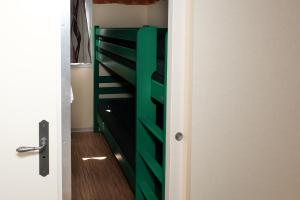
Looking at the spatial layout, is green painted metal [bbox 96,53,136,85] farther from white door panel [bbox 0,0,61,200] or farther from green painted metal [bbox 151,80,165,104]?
white door panel [bbox 0,0,61,200]

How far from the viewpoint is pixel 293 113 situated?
7.26 ft

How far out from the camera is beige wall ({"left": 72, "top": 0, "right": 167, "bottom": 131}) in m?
5.91

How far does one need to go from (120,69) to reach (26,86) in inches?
101

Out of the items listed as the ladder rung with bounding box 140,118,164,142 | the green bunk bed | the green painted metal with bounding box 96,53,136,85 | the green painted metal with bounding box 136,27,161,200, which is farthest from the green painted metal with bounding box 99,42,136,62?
the ladder rung with bounding box 140,118,164,142

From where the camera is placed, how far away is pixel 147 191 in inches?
126

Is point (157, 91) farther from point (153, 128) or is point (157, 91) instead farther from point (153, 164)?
point (153, 164)

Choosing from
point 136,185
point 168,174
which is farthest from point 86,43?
point 168,174

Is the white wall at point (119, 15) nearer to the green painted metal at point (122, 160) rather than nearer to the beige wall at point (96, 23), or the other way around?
the beige wall at point (96, 23)

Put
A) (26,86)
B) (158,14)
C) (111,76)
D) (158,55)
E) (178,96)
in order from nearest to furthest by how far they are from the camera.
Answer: (26,86) < (178,96) < (158,55) < (158,14) < (111,76)

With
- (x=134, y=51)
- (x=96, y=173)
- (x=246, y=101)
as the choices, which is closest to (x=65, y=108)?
(x=246, y=101)

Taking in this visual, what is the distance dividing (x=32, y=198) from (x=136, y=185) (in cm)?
155

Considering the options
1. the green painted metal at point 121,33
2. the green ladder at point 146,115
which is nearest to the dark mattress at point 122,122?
the green ladder at point 146,115

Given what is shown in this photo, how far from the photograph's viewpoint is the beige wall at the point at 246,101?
7.05 ft

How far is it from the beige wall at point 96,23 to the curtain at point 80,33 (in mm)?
130
